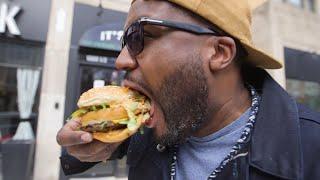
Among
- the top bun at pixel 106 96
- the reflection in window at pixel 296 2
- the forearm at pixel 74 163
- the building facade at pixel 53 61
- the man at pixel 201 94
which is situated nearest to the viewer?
the man at pixel 201 94

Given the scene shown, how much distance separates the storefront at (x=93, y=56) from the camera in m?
7.86

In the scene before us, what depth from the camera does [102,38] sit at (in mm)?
8031

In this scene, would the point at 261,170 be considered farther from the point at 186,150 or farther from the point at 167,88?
the point at 167,88

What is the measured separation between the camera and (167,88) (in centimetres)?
174

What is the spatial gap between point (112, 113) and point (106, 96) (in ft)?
0.46

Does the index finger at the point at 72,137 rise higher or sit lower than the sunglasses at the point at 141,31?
lower

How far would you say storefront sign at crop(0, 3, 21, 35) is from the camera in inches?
282

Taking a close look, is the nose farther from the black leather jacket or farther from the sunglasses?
the black leather jacket

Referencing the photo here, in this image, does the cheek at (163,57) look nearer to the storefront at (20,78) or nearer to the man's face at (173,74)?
the man's face at (173,74)

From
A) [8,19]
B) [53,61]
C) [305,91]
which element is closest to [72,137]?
[53,61]

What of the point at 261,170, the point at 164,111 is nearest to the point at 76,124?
the point at 164,111

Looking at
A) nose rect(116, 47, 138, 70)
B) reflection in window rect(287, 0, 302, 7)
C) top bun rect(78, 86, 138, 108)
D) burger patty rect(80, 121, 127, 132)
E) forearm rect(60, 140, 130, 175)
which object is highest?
reflection in window rect(287, 0, 302, 7)

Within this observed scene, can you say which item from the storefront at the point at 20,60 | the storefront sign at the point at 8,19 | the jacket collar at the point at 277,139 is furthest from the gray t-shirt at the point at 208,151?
the storefront sign at the point at 8,19

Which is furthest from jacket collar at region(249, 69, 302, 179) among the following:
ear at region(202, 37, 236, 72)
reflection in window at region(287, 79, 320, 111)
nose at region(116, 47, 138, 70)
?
reflection in window at region(287, 79, 320, 111)
